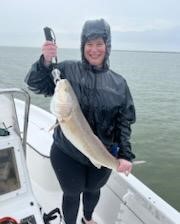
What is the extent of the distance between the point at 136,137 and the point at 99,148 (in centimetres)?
966

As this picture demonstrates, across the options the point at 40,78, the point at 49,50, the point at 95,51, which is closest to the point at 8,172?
the point at 40,78

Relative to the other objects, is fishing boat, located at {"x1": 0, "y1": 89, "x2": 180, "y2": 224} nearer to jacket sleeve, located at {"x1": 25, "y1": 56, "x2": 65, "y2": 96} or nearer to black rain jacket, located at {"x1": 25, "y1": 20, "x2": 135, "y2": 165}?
jacket sleeve, located at {"x1": 25, "y1": 56, "x2": 65, "y2": 96}

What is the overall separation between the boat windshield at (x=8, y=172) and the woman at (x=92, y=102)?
1.12ft

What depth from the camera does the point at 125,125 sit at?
292cm

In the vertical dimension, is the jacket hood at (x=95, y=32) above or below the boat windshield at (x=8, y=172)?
above

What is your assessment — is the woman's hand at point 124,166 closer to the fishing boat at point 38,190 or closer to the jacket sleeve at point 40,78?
the fishing boat at point 38,190

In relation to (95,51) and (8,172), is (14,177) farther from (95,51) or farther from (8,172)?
(95,51)

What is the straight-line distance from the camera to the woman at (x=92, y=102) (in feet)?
8.87

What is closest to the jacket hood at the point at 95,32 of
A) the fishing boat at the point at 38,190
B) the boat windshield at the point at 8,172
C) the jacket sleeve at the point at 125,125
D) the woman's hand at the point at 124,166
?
the jacket sleeve at the point at 125,125

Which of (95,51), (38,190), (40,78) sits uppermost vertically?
(95,51)

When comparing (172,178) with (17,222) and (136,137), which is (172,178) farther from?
(17,222)

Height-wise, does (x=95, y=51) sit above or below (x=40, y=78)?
above

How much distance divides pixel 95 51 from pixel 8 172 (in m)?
1.14

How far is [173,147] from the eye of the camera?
448 inches
